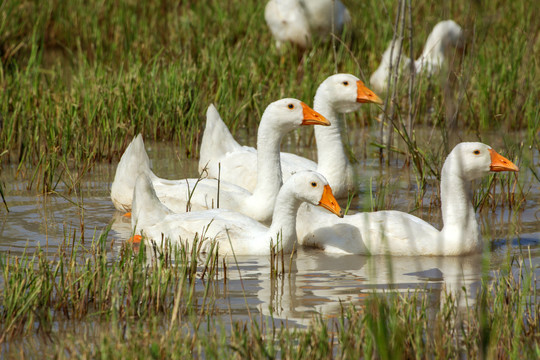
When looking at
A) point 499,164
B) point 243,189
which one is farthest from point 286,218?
point 499,164

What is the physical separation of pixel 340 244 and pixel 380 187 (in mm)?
1737

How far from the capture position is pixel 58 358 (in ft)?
13.0

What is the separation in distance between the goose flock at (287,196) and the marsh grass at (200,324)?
31.6 inches

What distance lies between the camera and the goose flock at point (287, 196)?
21.1 feet

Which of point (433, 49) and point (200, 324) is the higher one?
point (433, 49)

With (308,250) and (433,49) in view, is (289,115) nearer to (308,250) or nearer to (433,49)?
(308,250)

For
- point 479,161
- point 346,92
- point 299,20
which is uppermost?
point 299,20

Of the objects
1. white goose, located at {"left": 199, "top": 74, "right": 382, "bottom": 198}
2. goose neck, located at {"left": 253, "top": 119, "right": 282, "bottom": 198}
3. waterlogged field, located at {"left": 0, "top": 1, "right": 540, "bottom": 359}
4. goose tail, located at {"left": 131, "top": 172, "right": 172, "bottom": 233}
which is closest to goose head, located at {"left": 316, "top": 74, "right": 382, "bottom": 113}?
white goose, located at {"left": 199, "top": 74, "right": 382, "bottom": 198}

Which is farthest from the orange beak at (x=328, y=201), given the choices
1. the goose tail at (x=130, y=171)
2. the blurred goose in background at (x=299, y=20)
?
the blurred goose in background at (x=299, y=20)

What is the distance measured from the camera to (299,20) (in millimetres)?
13422

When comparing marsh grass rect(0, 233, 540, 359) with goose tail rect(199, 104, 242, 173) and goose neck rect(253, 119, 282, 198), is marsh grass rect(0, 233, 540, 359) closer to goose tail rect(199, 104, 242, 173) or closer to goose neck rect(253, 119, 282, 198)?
goose neck rect(253, 119, 282, 198)

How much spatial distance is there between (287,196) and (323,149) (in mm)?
1944

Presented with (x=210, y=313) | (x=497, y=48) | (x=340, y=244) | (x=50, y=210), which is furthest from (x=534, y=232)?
(x=497, y=48)

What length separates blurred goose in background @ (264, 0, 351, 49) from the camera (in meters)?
13.3
